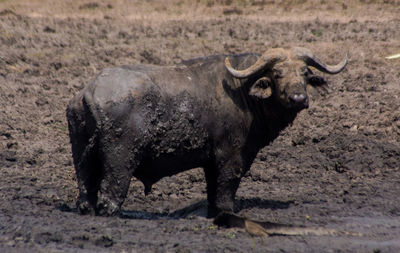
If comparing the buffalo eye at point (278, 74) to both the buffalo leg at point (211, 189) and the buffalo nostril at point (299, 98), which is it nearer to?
the buffalo nostril at point (299, 98)

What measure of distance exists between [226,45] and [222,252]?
943 centimetres

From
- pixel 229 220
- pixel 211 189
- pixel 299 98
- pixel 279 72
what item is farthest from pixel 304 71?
pixel 229 220

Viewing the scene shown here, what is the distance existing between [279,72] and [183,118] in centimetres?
125

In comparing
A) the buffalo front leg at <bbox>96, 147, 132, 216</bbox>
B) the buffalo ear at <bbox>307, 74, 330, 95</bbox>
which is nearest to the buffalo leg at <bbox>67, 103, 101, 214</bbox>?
the buffalo front leg at <bbox>96, 147, 132, 216</bbox>

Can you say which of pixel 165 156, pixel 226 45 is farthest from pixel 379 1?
pixel 165 156

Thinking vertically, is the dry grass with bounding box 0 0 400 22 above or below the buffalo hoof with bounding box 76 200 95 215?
above

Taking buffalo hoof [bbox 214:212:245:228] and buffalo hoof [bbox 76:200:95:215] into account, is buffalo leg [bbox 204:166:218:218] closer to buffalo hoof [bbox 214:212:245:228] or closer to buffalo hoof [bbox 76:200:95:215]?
buffalo hoof [bbox 214:212:245:228]

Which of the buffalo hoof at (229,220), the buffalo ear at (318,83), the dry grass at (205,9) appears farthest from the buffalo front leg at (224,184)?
the dry grass at (205,9)

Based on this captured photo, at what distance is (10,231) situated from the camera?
7402mm

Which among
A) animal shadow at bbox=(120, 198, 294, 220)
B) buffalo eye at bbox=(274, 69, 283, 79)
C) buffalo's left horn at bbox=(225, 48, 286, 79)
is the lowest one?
animal shadow at bbox=(120, 198, 294, 220)

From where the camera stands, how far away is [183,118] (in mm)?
8172

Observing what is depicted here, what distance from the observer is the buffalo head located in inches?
321

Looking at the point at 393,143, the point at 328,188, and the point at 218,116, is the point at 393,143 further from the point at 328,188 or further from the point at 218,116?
the point at 218,116

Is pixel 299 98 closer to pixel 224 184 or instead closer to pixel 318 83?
pixel 318 83
